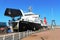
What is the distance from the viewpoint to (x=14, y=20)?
136 feet

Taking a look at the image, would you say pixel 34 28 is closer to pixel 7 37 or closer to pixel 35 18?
pixel 35 18

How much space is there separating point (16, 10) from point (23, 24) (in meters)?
3.41

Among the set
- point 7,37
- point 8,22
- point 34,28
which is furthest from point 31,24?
point 7,37

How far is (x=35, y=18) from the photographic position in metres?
49.1

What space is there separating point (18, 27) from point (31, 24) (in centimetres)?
395

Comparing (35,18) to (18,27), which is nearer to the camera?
(18,27)

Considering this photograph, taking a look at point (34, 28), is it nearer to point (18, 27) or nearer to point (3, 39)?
point (18, 27)

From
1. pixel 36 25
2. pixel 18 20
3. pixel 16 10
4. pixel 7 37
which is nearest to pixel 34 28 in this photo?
pixel 36 25

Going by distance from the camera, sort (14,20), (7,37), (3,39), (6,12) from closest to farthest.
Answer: (3,39), (7,37), (6,12), (14,20)

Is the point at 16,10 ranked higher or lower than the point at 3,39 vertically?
higher

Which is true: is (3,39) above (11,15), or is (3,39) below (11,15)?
below

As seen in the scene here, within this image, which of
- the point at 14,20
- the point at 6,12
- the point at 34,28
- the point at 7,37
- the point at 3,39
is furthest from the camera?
the point at 34,28

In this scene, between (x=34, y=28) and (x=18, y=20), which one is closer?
(x=18, y=20)

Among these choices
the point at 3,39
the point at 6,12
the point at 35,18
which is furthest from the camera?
the point at 35,18
